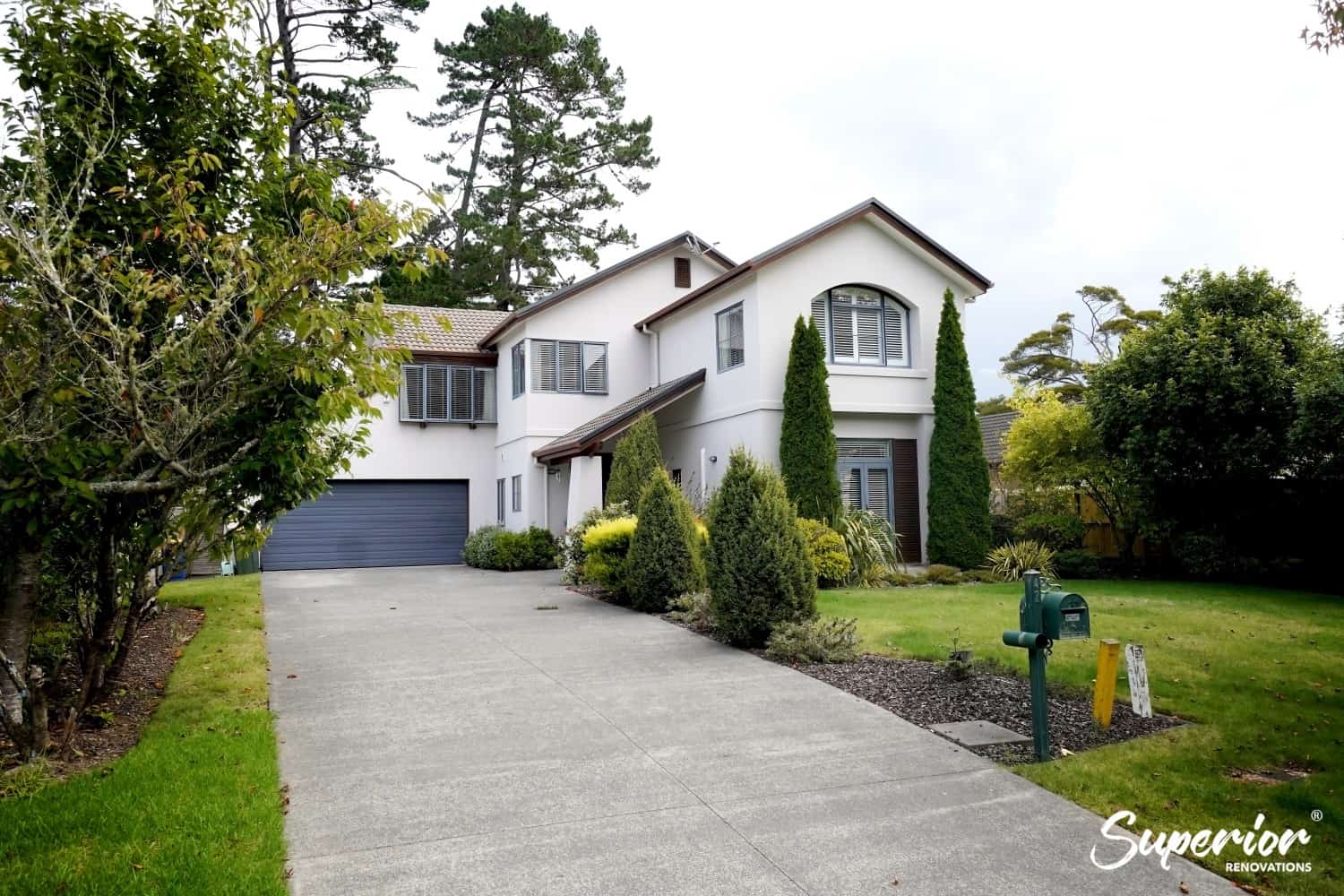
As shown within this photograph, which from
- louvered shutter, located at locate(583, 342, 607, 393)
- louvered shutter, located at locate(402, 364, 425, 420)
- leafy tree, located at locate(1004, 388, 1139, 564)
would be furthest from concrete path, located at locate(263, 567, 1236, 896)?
louvered shutter, located at locate(402, 364, 425, 420)

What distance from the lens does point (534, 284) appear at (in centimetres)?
3456

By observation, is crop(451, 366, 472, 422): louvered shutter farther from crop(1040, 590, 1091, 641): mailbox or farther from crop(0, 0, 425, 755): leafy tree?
crop(1040, 590, 1091, 641): mailbox

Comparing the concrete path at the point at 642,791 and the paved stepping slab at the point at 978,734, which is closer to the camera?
the concrete path at the point at 642,791

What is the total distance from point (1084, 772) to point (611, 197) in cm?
3126

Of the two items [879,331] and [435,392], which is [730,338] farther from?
[435,392]

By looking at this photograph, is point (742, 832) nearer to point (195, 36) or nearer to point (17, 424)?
point (17, 424)

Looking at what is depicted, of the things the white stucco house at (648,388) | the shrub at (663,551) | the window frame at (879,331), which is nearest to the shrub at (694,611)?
the shrub at (663,551)

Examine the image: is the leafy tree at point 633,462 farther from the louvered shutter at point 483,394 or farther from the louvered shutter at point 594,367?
the louvered shutter at point 483,394

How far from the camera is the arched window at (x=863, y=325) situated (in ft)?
62.4

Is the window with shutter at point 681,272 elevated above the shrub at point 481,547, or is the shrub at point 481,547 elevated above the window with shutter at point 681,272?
the window with shutter at point 681,272

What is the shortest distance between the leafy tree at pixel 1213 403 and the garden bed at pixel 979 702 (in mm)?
10616

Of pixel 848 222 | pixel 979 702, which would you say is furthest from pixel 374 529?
pixel 979 702

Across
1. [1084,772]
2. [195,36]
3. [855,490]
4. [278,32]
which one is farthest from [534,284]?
[1084,772]

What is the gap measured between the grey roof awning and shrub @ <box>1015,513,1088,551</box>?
7545 millimetres
